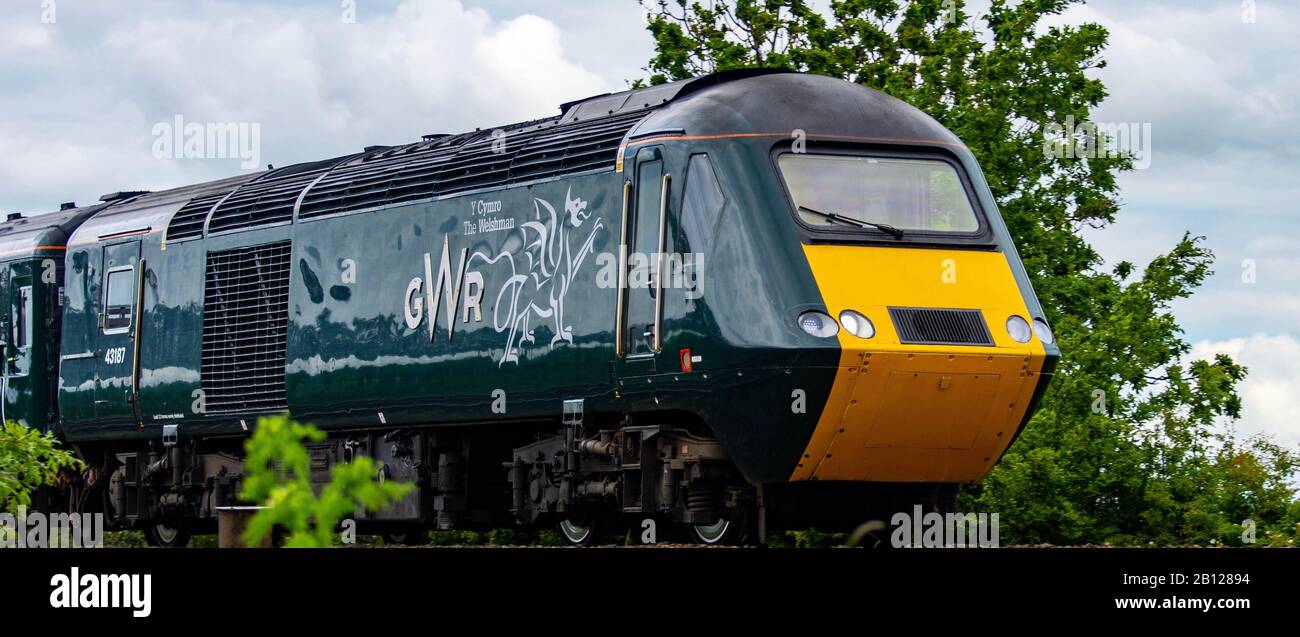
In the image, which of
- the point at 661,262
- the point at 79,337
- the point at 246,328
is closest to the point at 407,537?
the point at 246,328

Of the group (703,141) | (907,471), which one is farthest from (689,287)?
(907,471)

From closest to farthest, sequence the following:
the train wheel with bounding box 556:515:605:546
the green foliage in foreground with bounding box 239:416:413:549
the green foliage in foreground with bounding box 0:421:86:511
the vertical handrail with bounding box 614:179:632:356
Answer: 1. the green foliage in foreground with bounding box 239:416:413:549
2. the green foliage in foreground with bounding box 0:421:86:511
3. the vertical handrail with bounding box 614:179:632:356
4. the train wheel with bounding box 556:515:605:546

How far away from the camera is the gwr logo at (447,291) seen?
1505cm

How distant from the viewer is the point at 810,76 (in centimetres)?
1387

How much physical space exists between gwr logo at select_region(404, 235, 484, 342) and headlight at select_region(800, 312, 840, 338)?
363 centimetres

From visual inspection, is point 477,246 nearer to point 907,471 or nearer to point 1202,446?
point 907,471

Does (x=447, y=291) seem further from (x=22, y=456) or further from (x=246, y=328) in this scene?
(x=22, y=456)

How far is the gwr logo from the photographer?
15.1 meters

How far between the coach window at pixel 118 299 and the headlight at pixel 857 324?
9894 mm

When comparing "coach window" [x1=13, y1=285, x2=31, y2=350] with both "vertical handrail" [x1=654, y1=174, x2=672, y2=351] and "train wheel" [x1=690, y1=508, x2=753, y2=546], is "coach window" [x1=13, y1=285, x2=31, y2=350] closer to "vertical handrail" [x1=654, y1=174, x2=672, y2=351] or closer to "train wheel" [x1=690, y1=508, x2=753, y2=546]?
"train wheel" [x1=690, y1=508, x2=753, y2=546]

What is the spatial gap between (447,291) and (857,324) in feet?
14.2

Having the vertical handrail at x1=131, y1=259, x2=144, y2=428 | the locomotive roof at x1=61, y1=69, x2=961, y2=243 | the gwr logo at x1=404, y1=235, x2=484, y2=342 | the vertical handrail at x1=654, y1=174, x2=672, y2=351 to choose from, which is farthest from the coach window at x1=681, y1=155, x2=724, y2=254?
the vertical handrail at x1=131, y1=259, x2=144, y2=428

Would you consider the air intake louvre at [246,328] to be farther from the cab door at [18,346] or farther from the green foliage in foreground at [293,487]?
the green foliage in foreground at [293,487]
